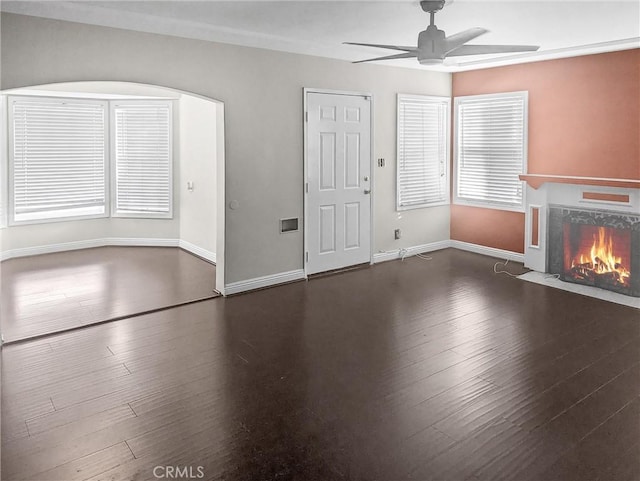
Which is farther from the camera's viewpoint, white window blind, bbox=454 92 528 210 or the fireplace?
white window blind, bbox=454 92 528 210

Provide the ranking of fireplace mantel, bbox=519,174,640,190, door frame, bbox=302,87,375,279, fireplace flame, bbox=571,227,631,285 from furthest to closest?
door frame, bbox=302,87,375,279 → fireplace flame, bbox=571,227,631,285 → fireplace mantel, bbox=519,174,640,190

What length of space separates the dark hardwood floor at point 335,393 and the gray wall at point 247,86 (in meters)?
0.87

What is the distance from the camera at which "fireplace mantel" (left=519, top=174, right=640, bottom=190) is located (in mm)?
5152

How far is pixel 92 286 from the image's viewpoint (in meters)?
5.67

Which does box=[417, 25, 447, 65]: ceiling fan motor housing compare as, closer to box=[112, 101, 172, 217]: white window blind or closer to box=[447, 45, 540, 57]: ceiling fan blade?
box=[447, 45, 540, 57]: ceiling fan blade

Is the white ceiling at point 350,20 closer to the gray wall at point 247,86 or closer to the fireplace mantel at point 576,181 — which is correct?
the gray wall at point 247,86

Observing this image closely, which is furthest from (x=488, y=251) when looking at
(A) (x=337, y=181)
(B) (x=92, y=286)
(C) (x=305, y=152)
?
(B) (x=92, y=286)

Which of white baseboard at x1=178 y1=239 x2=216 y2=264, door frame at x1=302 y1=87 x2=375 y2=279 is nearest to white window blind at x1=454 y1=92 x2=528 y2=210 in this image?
door frame at x1=302 y1=87 x2=375 y2=279

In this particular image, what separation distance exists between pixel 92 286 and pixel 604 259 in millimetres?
5719

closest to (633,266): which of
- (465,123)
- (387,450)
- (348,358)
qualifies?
(465,123)

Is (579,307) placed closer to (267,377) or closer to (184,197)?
(267,377)

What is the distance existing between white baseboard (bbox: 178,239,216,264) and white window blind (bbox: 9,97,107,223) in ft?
4.78

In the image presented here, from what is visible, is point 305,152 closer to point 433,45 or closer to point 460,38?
point 433,45

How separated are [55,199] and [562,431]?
717cm
